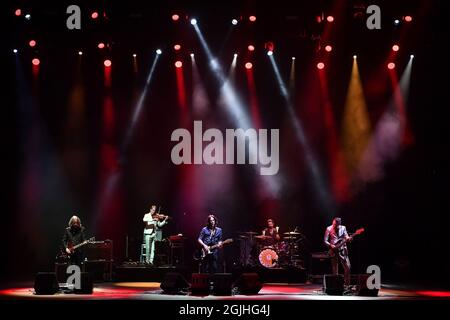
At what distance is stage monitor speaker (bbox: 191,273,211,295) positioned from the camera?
38.7ft

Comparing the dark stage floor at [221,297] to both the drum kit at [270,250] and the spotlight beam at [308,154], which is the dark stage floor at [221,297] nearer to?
the drum kit at [270,250]

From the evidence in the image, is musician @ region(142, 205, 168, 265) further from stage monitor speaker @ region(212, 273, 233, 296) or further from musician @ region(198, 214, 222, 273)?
stage monitor speaker @ region(212, 273, 233, 296)

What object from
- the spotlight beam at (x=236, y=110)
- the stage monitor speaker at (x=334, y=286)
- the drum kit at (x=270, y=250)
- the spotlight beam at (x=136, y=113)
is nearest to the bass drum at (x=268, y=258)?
the drum kit at (x=270, y=250)

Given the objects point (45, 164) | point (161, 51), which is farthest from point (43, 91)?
point (161, 51)

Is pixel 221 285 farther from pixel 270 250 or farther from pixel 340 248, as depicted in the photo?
pixel 270 250

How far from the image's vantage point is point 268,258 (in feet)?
51.3

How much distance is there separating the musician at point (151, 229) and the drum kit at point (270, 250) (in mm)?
2198

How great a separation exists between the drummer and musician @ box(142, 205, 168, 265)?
8.71ft

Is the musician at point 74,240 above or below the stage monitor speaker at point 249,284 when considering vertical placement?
above

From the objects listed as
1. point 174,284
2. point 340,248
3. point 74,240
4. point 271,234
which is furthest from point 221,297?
point 271,234

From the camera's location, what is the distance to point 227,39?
673 inches

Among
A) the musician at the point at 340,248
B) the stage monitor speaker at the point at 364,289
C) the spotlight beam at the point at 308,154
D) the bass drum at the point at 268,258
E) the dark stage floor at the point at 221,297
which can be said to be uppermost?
the spotlight beam at the point at 308,154

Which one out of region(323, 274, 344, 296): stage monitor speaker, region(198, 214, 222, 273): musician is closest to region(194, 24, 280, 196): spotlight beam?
region(198, 214, 222, 273): musician

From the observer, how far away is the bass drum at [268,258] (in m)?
15.6
